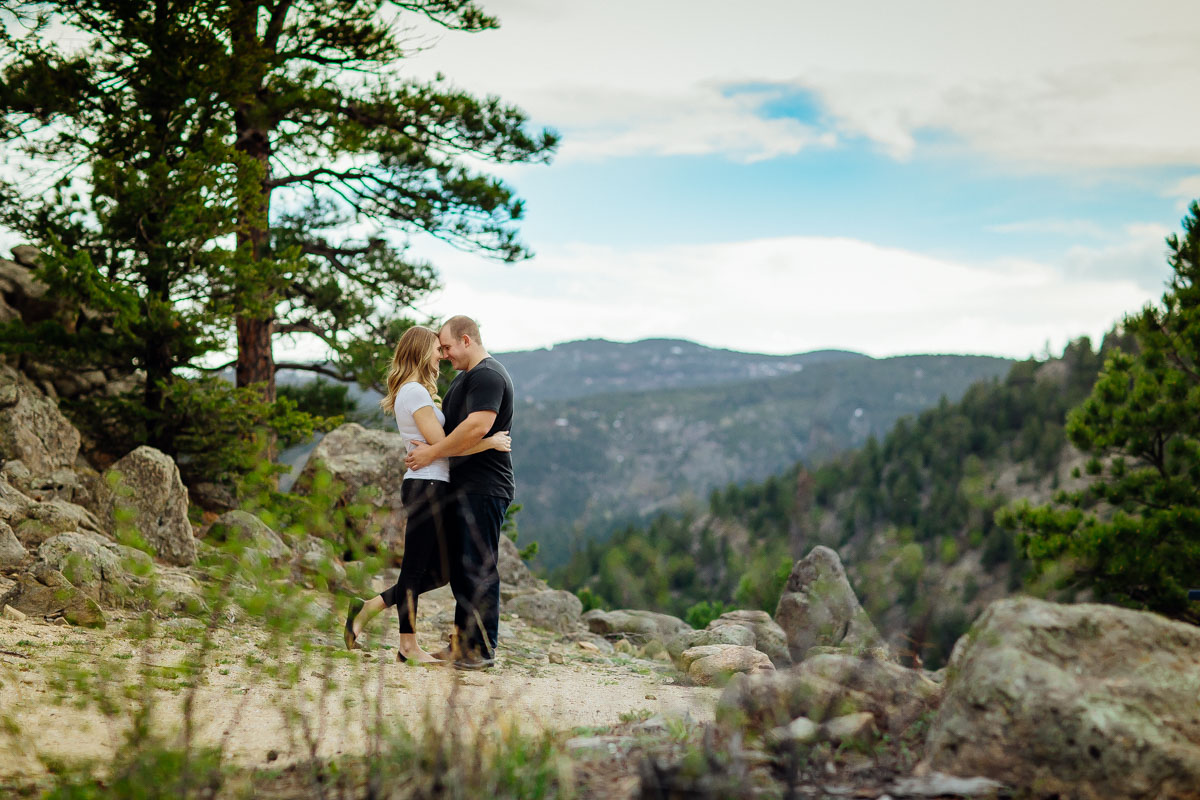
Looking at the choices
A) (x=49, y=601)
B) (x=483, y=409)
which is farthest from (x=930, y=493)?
(x=49, y=601)

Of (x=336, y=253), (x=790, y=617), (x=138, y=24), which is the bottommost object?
(x=790, y=617)

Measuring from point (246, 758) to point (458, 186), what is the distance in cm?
1132

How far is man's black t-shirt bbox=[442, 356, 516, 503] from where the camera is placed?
5.73m

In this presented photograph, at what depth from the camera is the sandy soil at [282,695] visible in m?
3.56

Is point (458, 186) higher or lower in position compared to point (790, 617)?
higher

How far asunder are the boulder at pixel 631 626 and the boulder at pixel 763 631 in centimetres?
77

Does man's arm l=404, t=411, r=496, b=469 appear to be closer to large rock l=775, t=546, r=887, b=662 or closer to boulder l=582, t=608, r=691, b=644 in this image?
large rock l=775, t=546, r=887, b=662

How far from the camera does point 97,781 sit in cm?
308

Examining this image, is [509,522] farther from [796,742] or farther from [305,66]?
[796,742]

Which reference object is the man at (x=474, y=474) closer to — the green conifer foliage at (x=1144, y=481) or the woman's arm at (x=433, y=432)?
the woman's arm at (x=433, y=432)

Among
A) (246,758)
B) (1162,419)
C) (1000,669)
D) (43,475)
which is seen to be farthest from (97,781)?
(1162,419)

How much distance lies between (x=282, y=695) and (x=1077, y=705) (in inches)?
142

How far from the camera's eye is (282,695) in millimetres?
4688

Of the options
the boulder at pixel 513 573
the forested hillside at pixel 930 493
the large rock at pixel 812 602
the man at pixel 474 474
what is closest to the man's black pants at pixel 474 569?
the man at pixel 474 474
